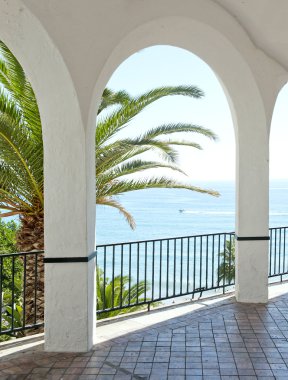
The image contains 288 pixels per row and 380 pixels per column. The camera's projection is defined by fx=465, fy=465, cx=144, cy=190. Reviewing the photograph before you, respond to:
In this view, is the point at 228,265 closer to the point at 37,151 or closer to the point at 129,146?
the point at 129,146

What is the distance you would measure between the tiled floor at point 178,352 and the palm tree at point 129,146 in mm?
2569

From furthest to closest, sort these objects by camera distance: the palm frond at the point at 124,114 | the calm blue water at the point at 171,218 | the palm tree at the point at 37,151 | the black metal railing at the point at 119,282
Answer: the calm blue water at the point at 171,218
the palm frond at the point at 124,114
the palm tree at the point at 37,151
the black metal railing at the point at 119,282

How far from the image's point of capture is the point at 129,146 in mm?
6711

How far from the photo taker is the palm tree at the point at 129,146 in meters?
6.62

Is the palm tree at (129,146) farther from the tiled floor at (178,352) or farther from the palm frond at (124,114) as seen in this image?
the tiled floor at (178,352)

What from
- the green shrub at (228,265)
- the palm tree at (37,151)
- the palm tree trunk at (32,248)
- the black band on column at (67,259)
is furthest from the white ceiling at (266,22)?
the palm tree trunk at (32,248)

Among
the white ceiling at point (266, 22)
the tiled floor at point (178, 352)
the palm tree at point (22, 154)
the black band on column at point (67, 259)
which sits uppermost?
the white ceiling at point (266, 22)

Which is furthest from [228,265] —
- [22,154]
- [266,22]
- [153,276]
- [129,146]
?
[266,22]

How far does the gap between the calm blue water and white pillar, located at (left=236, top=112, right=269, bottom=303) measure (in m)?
35.0

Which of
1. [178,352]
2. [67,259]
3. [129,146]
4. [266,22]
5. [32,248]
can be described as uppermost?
[266,22]

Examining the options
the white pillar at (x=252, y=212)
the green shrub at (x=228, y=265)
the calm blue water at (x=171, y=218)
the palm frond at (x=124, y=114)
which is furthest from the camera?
the calm blue water at (x=171, y=218)

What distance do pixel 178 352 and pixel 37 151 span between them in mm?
3306

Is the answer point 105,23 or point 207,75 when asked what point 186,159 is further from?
point 105,23

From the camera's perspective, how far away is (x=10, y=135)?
18.8 ft
